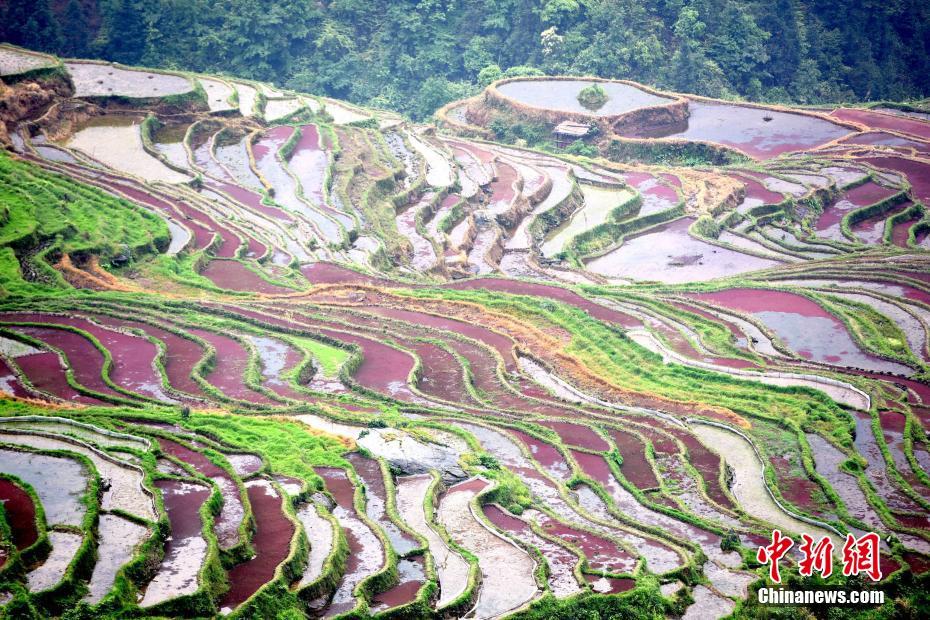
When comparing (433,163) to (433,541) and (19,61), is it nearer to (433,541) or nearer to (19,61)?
(19,61)

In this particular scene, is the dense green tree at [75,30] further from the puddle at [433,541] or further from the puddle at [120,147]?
the puddle at [433,541]

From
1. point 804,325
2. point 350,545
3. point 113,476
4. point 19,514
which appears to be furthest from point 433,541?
point 804,325

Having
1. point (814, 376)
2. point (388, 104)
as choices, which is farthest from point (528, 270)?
point (388, 104)

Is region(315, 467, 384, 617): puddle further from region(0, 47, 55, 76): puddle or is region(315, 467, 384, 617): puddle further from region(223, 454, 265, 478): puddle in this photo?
region(0, 47, 55, 76): puddle

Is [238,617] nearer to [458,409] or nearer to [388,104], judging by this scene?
[458,409]

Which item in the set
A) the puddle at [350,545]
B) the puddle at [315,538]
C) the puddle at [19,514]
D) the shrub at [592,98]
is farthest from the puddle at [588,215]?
the puddle at [19,514]

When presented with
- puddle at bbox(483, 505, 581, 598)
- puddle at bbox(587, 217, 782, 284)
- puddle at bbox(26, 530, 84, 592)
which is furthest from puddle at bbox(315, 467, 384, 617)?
puddle at bbox(587, 217, 782, 284)
